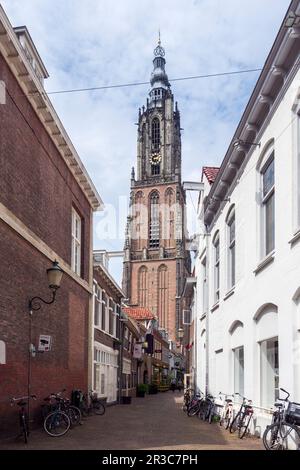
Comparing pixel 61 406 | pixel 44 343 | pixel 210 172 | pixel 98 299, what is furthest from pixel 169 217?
pixel 44 343

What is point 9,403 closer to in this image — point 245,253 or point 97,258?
point 245,253

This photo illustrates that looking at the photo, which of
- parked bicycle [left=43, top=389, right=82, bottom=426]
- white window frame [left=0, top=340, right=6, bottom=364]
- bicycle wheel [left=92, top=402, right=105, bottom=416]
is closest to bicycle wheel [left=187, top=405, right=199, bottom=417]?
bicycle wheel [left=92, top=402, right=105, bottom=416]

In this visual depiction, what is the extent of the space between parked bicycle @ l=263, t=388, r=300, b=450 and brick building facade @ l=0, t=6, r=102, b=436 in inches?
221

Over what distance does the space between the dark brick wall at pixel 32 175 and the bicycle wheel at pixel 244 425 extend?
6.93 m

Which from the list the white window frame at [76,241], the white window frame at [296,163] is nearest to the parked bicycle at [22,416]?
the white window frame at [296,163]

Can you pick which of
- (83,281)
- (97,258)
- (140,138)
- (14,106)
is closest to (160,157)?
(140,138)

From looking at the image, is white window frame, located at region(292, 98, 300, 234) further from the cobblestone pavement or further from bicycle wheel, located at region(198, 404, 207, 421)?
bicycle wheel, located at region(198, 404, 207, 421)

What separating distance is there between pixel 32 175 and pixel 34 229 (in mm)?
1372

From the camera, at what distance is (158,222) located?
95750mm

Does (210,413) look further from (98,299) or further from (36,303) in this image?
(98,299)

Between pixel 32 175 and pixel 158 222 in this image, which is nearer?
pixel 32 175

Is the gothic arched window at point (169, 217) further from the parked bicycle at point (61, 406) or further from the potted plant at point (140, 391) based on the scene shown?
the parked bicycle at point (61, 406)

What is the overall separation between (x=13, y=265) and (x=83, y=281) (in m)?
7.51

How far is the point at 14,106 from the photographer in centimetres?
1304
